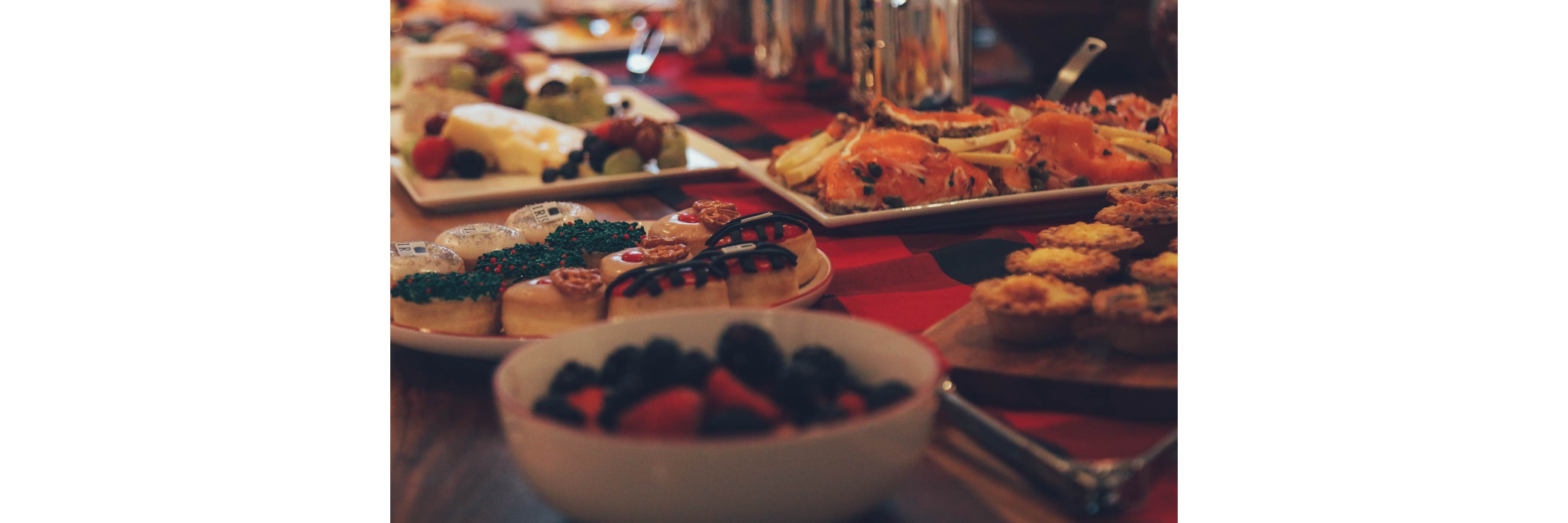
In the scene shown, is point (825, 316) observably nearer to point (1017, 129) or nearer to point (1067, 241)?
point (1067, 241)

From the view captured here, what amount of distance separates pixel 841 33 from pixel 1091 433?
6.94 ft

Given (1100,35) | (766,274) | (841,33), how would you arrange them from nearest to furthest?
(766,274) → (1100,35) → (841,33)

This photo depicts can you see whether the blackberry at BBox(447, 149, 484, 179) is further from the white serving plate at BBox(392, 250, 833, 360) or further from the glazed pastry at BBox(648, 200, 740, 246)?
the white serving plate at BBox(392, 250, 833, 360)

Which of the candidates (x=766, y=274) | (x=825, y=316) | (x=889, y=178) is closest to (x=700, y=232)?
(x=766, y=274)

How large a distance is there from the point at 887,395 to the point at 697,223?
63cm

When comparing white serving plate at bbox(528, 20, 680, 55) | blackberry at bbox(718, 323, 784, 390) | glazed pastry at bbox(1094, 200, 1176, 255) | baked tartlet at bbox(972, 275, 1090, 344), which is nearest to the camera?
blackberry at bbox(718, 323, 784, 390)

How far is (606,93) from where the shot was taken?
303cm

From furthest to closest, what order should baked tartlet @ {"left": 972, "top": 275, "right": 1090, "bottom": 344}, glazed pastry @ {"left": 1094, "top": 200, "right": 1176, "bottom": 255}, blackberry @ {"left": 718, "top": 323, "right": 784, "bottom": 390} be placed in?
glazed pastry @ {"left": 1094, "top": 200, "right": 1176, "bottom": 255} < baked tartlet @ {"left": 972, "top": 275, "right": 1090, "bottom": 344} < blackberry @ {"left": 718, "top": 323, "right": 784, "bottom": 390}

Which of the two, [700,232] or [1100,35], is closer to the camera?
[700,232]

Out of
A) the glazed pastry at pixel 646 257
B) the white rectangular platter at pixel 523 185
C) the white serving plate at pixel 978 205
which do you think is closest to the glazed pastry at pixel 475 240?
the glazed pastry at pixel 646 257

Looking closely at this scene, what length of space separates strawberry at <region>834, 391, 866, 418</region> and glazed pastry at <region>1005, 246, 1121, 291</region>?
0.41m

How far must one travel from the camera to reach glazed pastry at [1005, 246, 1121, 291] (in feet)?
3.63

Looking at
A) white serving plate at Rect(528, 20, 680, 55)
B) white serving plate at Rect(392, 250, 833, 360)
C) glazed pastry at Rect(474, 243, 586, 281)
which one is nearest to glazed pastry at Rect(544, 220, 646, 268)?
glazed pastry at Rect(474, 243, 586, 281)

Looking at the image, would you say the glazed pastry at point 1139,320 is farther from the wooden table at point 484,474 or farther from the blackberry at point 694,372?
the blackberry at point 694,372
